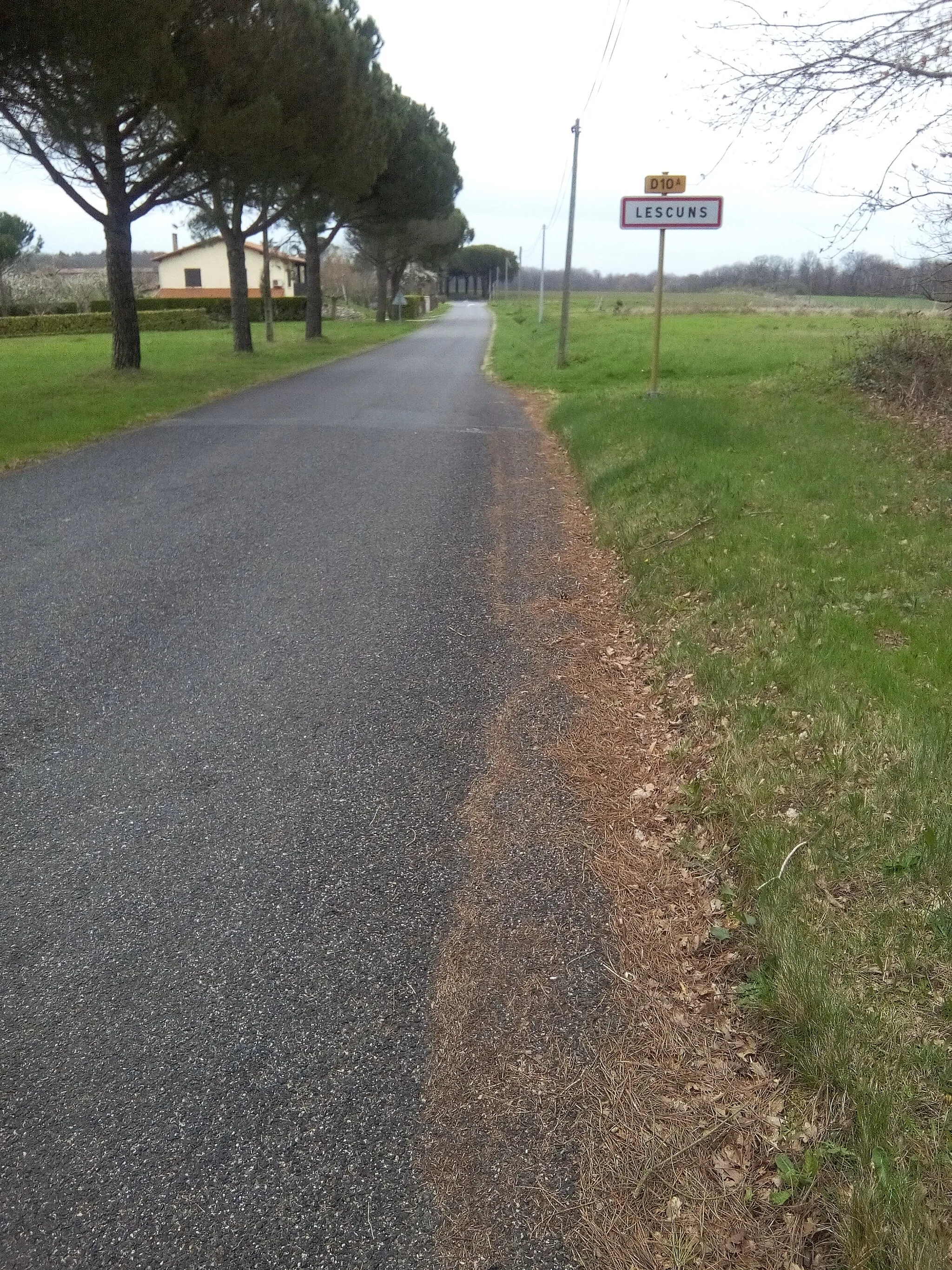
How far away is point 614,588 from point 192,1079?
498 centimetres

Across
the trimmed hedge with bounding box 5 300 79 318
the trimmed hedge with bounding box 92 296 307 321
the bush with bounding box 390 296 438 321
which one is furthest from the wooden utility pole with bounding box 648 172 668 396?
the bush with bounding box 390 296 438 321

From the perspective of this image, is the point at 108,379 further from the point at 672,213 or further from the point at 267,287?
the point at 267,287

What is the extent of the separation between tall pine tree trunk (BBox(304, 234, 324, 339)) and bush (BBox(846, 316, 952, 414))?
903 inches

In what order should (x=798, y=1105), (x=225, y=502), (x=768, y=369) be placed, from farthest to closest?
(x=768, y=369) → (x=225, y=502) → (x=798, y=1105)

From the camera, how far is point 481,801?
13.1ft

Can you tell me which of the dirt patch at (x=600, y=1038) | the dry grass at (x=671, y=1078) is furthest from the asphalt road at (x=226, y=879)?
the dry grass at (x=671, y=1078)

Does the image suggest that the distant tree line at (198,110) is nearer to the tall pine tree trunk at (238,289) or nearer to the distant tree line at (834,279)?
the tall pine tree trunk at (238,289)

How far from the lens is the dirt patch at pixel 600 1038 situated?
87.7 inches

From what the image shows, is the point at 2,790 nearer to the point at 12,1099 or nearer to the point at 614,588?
the point at 12,1099

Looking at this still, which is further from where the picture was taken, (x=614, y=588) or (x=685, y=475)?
(x=685, y=475)

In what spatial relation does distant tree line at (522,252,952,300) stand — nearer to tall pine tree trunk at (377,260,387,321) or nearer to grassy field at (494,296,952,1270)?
grassy field at (494,296,952,1270)

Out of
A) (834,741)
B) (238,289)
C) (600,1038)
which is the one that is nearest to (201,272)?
(238,289)

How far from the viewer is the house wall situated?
230 ft

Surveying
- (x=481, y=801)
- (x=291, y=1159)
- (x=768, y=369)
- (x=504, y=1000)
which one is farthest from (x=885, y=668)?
(x=768, y=369)
